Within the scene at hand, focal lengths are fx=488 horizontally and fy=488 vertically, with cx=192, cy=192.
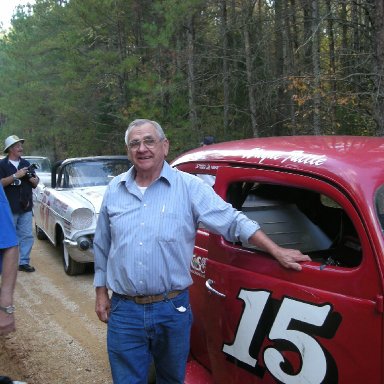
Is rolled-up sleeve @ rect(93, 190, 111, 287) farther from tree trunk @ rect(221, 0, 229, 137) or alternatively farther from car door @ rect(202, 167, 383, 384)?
tree trunk @ rect(221, 0, 229, 137)

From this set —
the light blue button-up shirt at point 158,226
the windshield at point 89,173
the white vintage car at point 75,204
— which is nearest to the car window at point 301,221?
the light blue button-up shirt at point 158,226

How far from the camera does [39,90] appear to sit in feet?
92.5

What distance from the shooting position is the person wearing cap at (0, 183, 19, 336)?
2488 mm

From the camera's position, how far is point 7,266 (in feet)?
8.29

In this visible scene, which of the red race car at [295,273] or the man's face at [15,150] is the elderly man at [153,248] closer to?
the red race car at [295,273]

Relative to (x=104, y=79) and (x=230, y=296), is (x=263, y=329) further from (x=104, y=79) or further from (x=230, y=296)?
(x=104, y=79)

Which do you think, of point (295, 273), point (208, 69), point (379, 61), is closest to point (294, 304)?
point (295, 273)

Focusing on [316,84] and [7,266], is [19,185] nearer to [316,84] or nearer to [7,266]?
[7,266]

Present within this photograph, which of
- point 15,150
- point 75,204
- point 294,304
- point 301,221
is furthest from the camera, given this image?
point 15,150

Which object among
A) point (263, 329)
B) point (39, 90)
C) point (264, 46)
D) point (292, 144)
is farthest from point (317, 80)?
point (39, 90)

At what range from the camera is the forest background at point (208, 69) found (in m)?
13.1

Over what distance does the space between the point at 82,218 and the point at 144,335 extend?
4.49 m

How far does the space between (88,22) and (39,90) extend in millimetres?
9673

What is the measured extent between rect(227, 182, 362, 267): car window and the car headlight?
3978mm
